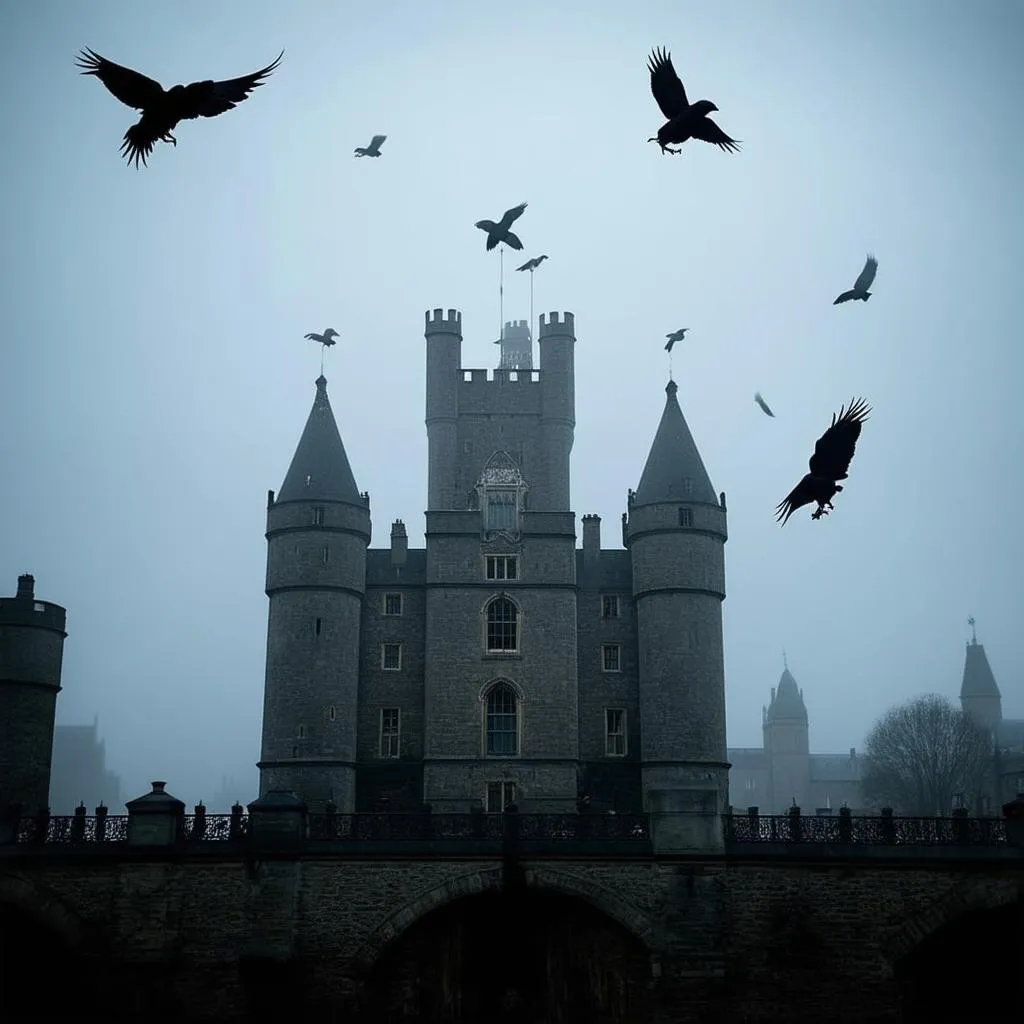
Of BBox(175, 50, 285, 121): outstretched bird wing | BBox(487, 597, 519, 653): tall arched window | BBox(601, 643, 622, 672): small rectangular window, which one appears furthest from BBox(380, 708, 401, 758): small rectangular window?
BBox(175, 50, 285, 121): outstretched bird wing

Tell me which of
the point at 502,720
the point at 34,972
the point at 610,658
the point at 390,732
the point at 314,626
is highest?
the point at 314,626

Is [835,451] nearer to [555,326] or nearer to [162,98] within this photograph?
[162,98]

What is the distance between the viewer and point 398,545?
53.2 meters

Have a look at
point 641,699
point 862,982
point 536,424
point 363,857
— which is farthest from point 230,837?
point 536,424

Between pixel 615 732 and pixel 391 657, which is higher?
pixel 391 657

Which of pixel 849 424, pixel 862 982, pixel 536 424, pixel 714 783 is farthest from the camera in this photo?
pixel 536 424

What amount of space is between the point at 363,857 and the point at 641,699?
19194 mm

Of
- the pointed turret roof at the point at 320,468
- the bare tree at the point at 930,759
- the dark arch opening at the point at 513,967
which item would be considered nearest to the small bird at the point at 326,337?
the pointed turret roof at the point at 320,468

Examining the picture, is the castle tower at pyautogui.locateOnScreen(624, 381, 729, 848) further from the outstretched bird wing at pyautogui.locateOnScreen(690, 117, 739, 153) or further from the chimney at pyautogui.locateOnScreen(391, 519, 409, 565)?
the outstretched bird wing at pyautogui.locateOnScreen(690, 117, 739, 153)

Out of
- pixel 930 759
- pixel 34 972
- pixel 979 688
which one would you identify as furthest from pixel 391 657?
pixel 979 688

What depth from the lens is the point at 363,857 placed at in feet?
111

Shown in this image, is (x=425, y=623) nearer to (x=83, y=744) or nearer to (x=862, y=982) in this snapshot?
(x=862, y=982)

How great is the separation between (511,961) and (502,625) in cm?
1715

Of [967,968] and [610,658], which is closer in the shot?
[967,968]
